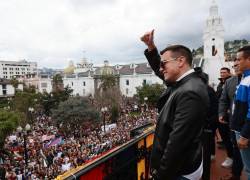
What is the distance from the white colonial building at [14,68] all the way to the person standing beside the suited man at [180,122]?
12342 cm

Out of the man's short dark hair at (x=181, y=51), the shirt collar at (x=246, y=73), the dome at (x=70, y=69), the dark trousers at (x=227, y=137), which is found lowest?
the dark trousers at (x=227, y=137)

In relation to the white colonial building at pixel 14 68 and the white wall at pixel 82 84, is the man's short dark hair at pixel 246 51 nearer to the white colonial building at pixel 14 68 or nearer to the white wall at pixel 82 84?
the white wall at pixel 82 84

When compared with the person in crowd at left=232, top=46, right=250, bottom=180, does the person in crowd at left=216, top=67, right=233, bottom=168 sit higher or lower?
lower

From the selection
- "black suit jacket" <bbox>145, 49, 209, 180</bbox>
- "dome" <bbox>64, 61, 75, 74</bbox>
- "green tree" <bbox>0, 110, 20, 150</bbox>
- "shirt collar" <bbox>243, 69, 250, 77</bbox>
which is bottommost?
"green tree" <bbox>0, 110, 20, 150</bbox>

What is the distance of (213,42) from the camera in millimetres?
53844

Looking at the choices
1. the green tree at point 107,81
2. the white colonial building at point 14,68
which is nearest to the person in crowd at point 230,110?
the green tree at point 107,81

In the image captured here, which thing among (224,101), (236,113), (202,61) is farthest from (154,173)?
(202,61)

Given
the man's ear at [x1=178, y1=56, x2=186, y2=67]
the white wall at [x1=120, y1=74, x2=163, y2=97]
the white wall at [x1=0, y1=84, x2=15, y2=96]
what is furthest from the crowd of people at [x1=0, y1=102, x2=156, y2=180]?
the white wall at [x1=0, y1=84, x2=15, y2=96]

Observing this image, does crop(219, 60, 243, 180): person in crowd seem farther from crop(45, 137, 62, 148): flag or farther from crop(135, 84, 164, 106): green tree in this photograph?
crop(135, 84, 164, 106): green tree

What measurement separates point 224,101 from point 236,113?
4.12ft

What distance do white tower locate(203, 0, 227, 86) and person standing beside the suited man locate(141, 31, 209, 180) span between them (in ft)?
168

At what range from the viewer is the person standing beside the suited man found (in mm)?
2250

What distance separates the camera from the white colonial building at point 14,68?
4906 inches

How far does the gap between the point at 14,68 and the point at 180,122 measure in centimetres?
13707
